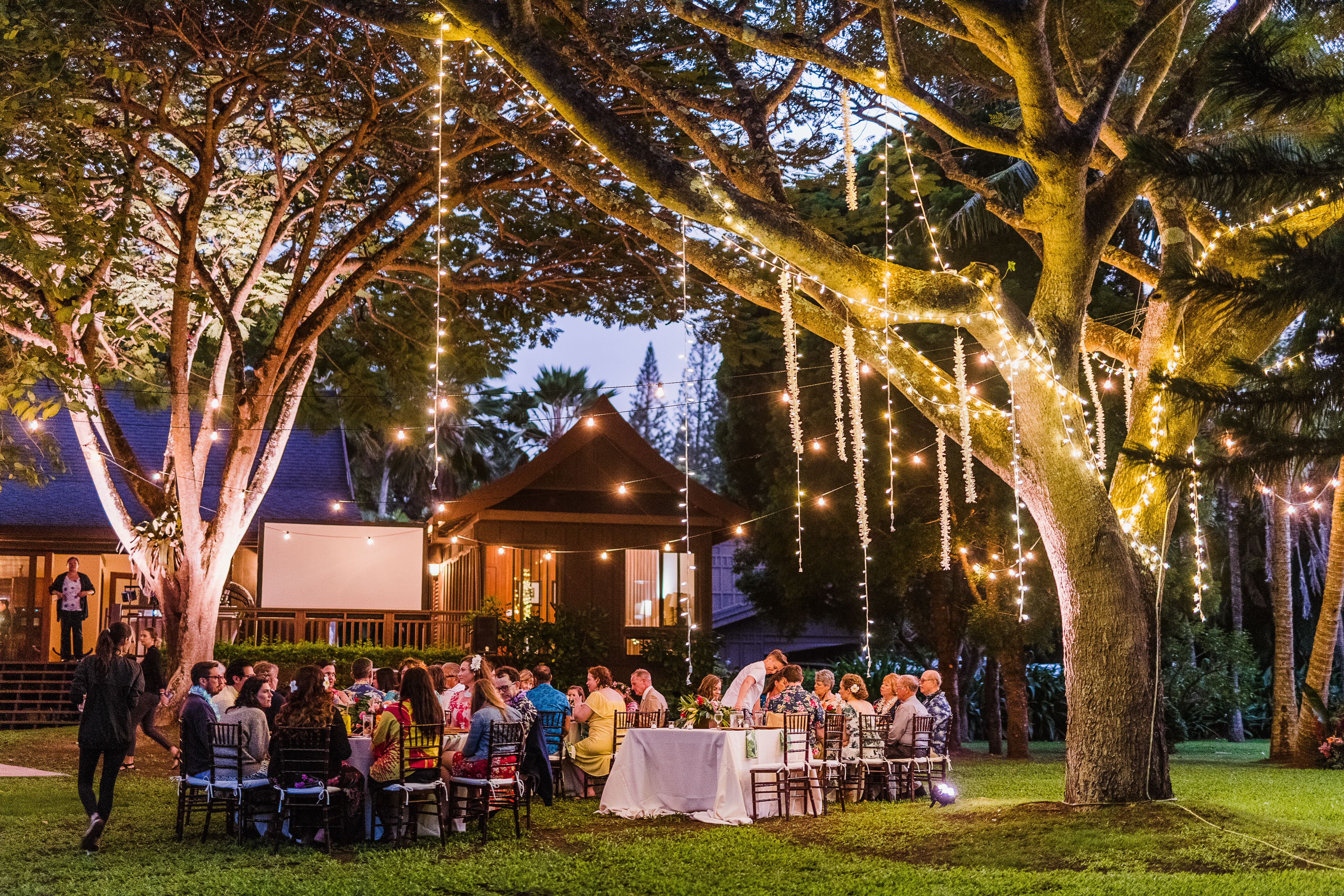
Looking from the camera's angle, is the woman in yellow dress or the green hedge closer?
the woman in yellow dress

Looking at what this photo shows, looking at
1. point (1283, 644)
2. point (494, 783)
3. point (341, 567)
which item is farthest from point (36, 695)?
point (1283, 644)

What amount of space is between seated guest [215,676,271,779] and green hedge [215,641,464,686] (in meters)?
8.51

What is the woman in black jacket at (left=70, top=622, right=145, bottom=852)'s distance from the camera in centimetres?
801

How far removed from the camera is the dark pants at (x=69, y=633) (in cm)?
2055

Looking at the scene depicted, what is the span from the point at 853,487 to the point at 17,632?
16695 millimetres

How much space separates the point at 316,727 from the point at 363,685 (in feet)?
8.77

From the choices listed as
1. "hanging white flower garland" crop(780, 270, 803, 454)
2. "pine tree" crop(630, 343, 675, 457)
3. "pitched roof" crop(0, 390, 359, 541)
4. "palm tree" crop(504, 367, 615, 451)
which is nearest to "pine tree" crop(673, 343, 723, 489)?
"pine tree" crop(630, 343, 675, 457)

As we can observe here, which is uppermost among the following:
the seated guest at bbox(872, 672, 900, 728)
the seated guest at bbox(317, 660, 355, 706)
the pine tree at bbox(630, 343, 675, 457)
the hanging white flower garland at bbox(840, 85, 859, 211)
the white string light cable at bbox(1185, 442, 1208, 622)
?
the pine tree at bbox(630, 343, 675, 457)

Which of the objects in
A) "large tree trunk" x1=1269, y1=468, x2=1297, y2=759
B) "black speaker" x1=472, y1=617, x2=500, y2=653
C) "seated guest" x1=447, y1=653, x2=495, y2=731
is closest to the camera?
"seated guest" x1=447, y1=653, x2=495, y2=731

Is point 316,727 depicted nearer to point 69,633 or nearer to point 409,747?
point 409,747

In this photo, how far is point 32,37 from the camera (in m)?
10.1

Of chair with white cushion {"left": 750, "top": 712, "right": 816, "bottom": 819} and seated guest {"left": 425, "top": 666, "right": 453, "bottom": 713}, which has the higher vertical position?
seated guest {"left": 425, "top": 666, "right": 453, "bottom": 713}

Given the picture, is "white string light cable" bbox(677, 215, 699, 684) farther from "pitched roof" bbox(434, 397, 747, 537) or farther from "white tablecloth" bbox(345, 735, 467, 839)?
"white tablecloth" bbox(345, 735, 467, 839)

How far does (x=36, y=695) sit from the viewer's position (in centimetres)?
2031
